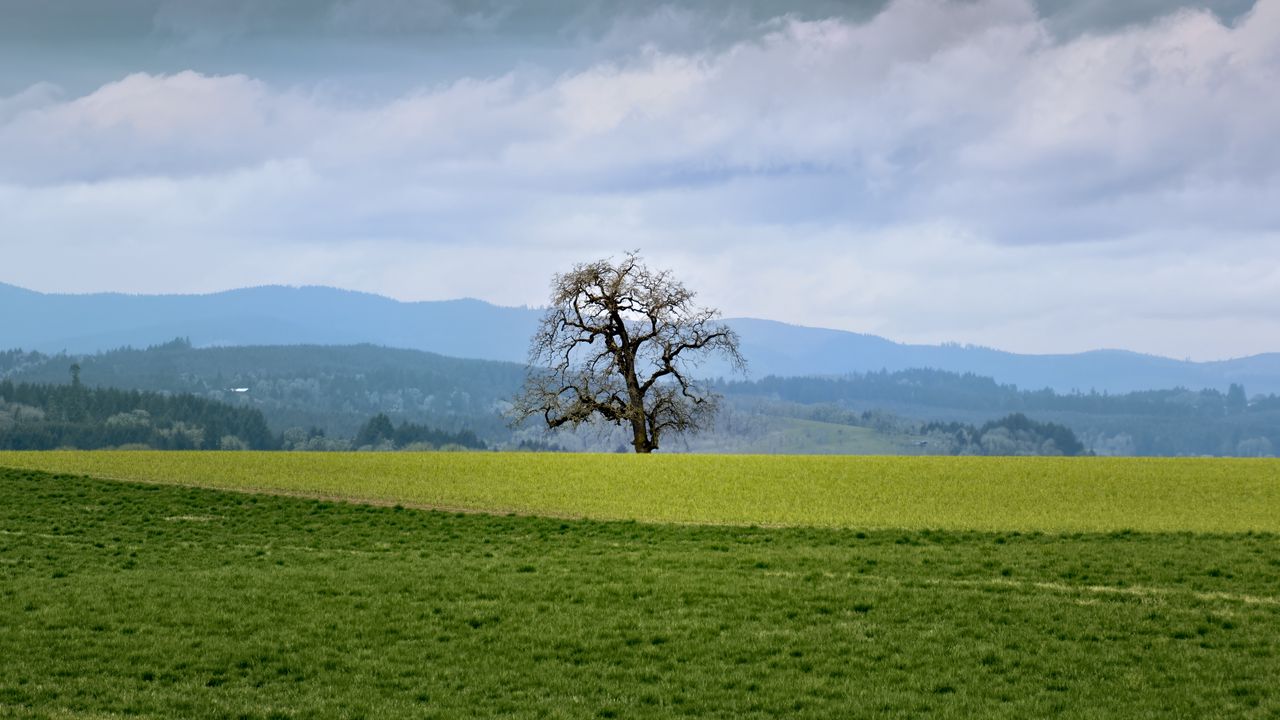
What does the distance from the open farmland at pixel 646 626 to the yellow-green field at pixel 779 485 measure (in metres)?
5.44

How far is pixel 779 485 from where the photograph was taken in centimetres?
4928

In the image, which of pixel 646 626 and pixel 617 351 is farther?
pixel 617 351

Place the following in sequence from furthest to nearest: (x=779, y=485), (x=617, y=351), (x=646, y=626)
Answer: (x=617, y=351) < (x=779, y=485) < (x=646, y=626)

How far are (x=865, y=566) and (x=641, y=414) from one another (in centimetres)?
3869

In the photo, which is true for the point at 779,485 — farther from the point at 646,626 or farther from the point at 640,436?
the point at 646,626

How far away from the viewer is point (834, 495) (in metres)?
46.4

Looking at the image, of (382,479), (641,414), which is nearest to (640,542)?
(382,479)

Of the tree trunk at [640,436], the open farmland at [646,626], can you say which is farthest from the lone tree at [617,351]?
the open farmland at [646,626]

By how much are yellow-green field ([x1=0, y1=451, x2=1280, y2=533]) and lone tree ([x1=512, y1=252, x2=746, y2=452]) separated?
15.6 ft

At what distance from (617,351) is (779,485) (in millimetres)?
18553

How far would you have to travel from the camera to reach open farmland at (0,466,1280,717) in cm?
1745

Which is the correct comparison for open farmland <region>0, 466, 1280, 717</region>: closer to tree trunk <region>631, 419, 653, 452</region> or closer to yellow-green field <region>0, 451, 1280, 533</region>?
yellow-green field <region>0, 451, 1280, 533</region>

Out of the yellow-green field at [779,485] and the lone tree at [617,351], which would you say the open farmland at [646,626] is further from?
the lone tree at [617,351]

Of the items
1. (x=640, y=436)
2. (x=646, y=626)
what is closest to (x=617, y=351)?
(x=640, y=436)
